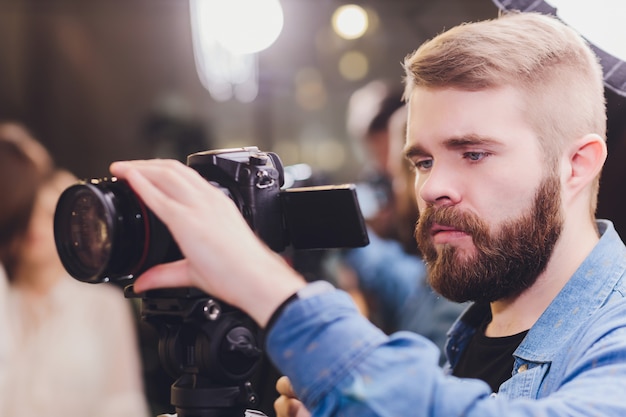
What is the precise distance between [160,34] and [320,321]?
515 centimetres

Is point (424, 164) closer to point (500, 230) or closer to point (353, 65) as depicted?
point (500, 230)

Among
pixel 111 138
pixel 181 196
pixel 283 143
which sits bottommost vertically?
pixel 283 143

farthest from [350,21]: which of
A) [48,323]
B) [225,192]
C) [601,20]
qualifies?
[225,192]

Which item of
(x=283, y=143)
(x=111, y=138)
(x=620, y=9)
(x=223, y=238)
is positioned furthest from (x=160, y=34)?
(x=223, y=238)

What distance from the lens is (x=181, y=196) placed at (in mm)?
864

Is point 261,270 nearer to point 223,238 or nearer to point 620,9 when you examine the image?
point 223,238

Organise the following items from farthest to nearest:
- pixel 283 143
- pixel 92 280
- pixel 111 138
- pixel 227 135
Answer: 1. pixel 283 143
2. pixel 227 135
3. pixel 111 138
4. pixel 92 280

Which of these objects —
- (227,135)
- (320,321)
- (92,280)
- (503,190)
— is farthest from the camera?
(227,135)

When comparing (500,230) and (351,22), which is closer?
(500,230)

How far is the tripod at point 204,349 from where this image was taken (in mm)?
983

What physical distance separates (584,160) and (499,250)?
21cm

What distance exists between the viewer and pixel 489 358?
1.23 metres

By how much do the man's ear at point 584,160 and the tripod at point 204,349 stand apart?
559 mm

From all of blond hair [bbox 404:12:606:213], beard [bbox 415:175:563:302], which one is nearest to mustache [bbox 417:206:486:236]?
beard [bbox 415:175:563:302]
